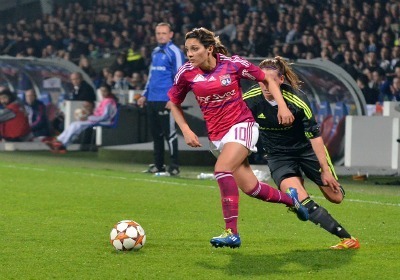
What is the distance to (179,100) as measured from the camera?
8578mm

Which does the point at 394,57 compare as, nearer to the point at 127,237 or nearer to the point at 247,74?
the point at 247,74

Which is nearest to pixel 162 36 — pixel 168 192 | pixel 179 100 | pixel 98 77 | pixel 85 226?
pixel 168 192

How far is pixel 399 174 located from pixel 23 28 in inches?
761

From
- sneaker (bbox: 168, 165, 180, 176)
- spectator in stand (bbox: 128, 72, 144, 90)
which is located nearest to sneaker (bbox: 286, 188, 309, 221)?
sneaker (bbox: 168, 165, 180, 176)

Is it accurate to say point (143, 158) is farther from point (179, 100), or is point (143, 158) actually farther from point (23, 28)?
point (23, 28)

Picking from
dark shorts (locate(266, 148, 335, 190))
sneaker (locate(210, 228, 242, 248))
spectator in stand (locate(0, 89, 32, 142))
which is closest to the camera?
sneaker (locate(210, 228, 242, 248))

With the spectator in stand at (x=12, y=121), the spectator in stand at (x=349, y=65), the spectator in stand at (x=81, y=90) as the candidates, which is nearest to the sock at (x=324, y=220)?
the spectator in stand at (x=349, y=65)

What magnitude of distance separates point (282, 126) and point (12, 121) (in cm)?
1488

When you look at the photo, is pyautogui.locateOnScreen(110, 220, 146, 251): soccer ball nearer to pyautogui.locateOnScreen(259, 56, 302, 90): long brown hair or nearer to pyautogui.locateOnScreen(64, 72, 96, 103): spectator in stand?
pyautogui.locateOnScreen(259, 56, 302, 90): long brown hair

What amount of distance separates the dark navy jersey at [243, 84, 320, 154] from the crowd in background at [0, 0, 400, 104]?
12320 millimetres

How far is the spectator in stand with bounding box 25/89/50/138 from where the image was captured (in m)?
23.5

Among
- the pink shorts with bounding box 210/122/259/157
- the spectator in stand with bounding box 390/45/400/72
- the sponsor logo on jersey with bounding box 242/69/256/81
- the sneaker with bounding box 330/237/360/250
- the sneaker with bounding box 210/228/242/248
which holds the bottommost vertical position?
the sneaker with bounding box 330/237/360/250

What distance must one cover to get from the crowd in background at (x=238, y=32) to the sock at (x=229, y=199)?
13148mm

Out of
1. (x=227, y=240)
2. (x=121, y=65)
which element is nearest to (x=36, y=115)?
(x=121, y=65)
